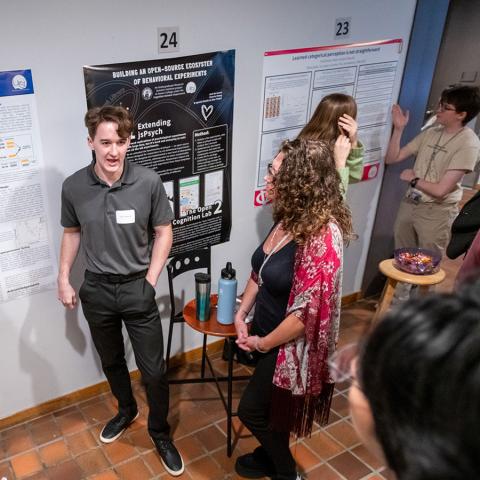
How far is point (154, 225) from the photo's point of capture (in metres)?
2.32

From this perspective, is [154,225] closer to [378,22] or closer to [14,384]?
[14,384]

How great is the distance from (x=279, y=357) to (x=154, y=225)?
0.83 metres

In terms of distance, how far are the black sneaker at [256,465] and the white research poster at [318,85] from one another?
1460 mm

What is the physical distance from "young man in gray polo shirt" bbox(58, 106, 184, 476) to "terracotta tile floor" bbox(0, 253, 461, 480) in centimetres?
15

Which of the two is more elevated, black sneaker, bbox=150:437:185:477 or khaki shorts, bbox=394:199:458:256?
khaki shorts, bbox=394:199:458:256

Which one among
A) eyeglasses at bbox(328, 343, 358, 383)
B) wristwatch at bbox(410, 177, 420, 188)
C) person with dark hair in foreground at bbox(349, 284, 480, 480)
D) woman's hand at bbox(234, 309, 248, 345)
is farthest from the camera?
wristwatch at bbox(410, 177, 420, 188)

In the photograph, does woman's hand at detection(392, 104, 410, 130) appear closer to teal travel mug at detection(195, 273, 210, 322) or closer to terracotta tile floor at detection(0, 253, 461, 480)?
terracotta tile floor at detection(0, 253, 461, 480)

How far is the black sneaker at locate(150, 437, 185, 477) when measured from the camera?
2479 mm

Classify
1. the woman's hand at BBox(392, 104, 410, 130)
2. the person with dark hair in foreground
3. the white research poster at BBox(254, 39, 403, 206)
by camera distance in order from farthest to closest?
the woman's hand at BBox(392, 104, 410, 130) → the white research poster at BBox(254, 39, 403, 206) → the person with dark hair in foreground

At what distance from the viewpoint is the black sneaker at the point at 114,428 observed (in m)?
2.67

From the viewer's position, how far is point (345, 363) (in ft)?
2.76

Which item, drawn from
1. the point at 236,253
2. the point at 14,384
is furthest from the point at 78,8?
the point at 14,384

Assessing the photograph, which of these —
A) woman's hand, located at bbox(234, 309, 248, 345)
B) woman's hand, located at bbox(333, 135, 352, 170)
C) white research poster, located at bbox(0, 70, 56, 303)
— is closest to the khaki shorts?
woman's hand, located at bbox(333, 135, 352, 170)

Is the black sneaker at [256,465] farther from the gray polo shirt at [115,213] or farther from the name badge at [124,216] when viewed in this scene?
the name badge at [124,216]
